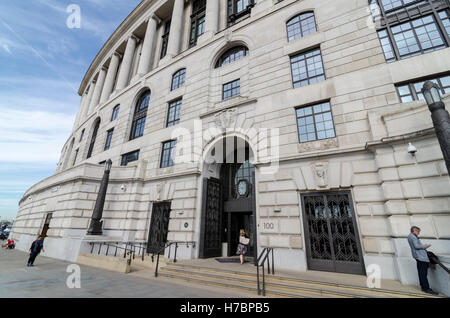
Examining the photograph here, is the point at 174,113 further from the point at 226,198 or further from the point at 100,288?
the point at 100,288

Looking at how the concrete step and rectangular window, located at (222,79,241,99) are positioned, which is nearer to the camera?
the concrete step

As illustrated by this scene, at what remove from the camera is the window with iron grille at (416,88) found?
855cm

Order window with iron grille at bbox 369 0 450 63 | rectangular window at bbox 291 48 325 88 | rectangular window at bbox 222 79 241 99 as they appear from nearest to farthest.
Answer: window with iron grille at bbox 369 0 450 63 → rectangular window at bbox 291 48 325 88 → rectangular window at bbox 222 79 241 99

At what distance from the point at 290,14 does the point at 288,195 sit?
12.2 meters

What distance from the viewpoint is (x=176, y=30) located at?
21688mm

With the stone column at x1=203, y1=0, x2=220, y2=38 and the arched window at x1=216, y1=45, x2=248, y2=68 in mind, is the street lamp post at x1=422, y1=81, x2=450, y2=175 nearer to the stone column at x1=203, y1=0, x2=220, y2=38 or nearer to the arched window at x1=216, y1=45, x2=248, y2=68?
the arched window at x1=216, y1=45, x2=248, y2=68

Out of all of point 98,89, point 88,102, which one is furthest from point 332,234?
point 88,102

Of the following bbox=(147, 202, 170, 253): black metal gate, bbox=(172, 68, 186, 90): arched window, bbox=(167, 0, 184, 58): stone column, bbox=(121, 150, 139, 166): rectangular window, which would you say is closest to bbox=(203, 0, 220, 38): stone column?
bbox=(172, 68, 186, 90): arched window

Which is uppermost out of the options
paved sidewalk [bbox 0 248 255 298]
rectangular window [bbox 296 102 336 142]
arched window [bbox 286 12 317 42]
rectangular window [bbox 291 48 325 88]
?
arched window [bbox 286 12 317 42]

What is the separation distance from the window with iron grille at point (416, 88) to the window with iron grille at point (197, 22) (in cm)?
1853

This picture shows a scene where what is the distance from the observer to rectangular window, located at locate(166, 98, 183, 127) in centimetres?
1689

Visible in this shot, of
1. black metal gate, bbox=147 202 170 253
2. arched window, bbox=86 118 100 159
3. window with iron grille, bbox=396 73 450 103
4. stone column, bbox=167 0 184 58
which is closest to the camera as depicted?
window with iron grille, bbox=396 73 450 103

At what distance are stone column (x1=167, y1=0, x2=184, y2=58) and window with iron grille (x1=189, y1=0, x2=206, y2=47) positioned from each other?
135 cm
